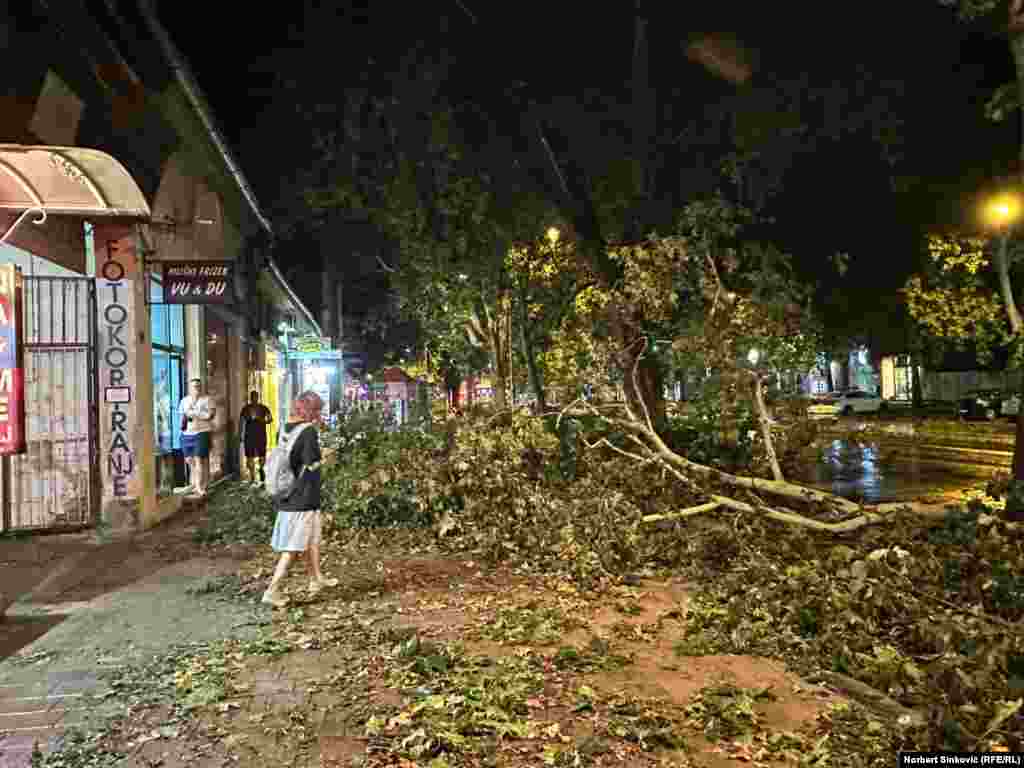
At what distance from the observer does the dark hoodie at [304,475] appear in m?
7.17

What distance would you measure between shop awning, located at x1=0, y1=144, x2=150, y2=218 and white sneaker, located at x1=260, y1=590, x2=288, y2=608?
403cm

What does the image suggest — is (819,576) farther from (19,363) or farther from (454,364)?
(454,364)

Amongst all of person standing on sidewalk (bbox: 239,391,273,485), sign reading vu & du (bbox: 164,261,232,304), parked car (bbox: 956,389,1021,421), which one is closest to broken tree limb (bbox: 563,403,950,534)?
sign reading vu & du (bbox: 164,261,232,304)

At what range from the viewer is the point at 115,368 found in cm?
1047

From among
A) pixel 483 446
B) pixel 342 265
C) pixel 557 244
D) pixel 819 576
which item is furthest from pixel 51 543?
pixel 342 265

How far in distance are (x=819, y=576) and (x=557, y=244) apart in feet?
46.4

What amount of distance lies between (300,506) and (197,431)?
20.9 ft

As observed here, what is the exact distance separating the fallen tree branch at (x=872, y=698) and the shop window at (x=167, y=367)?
9.74m

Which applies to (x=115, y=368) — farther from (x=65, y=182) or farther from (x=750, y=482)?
(x=750, y=482)

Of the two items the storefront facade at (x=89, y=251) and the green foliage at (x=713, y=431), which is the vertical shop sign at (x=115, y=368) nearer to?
the storefront facade at (x=89, y=251)

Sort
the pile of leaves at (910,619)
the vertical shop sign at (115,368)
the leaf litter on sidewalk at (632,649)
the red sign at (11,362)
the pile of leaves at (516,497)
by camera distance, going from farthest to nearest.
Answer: the vertical shop sign at (115,368)
the pile of leaves at (516,497)
the red sign at (11,362)
the pile of leaves at (910,619)
the leaf litter on sidewalk at (632,649)

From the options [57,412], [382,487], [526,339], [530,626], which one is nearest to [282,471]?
[530,626]

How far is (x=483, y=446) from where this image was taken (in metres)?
10.1

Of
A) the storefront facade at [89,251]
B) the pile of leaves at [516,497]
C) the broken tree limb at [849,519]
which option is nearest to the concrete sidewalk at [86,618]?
the storefront facade at [89,251]
